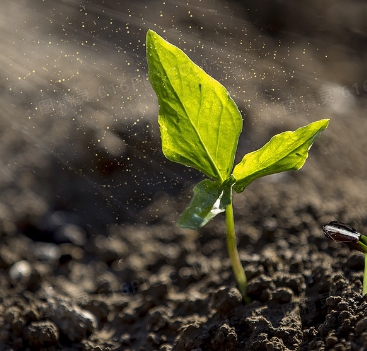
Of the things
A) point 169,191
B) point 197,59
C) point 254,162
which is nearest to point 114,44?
point 197,59

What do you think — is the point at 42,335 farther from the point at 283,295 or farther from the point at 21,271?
the point at 283,295

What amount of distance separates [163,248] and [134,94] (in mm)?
955

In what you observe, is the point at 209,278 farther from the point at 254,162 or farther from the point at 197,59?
the point at 197,59

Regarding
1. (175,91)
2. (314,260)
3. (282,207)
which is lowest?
(282,207)

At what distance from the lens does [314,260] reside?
127 cm

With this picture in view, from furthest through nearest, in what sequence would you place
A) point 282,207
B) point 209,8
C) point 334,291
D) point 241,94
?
point 209,8 < point 241,94 < point 282,207 < point 334,291

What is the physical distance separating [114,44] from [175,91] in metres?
1.88

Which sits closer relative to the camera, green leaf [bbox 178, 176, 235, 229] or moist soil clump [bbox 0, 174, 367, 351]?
green leaf [bbox 178, 176, 235, 229]

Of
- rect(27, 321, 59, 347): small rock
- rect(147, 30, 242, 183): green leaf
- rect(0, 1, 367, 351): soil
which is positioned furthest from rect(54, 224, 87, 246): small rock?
rect(147, 30, 242, 183): green leaf

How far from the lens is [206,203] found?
0.91 metres

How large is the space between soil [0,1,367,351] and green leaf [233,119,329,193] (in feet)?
0.85

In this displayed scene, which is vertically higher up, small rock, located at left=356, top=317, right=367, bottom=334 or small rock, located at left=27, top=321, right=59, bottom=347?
small rock, located at left=356, top=317, right=367, bottom=334

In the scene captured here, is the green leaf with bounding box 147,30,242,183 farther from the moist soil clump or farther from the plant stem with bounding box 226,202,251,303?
the moist soil clump

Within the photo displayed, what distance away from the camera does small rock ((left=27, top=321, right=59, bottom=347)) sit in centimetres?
112
